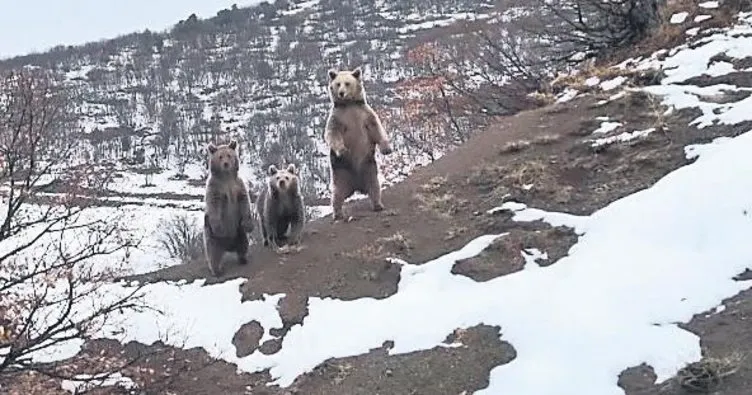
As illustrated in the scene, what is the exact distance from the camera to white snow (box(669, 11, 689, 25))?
14.8 metres

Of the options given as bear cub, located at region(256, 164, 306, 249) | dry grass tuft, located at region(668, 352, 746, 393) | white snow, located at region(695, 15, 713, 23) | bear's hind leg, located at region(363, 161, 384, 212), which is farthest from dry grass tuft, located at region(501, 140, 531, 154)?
dry grass tuft, located at region(668, 352, 746, 393)

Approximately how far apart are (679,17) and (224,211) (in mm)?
8837

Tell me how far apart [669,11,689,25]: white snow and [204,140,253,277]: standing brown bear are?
8255 mm

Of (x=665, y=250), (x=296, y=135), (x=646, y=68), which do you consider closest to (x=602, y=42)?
(x=646, y=68)

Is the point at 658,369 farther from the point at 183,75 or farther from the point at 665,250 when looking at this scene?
the point at 183,75

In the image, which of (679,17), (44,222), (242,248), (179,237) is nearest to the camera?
(242,248)

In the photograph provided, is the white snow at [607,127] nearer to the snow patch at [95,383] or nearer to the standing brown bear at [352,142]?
the standing brown bear at [352,142]

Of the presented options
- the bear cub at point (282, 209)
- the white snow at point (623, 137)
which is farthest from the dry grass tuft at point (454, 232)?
the white snow at point (623, 137)

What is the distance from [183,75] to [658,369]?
466 ft

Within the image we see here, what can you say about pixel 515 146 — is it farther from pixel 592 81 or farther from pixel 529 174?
pixel 592 81

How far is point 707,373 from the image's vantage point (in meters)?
5.88

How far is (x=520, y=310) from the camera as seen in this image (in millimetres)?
7609

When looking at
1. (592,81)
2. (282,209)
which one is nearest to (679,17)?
(592,81)

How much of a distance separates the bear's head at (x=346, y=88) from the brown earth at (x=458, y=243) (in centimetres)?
153
